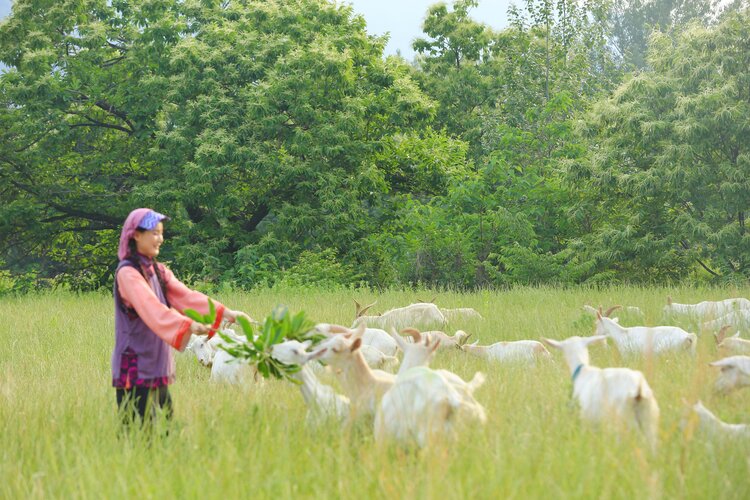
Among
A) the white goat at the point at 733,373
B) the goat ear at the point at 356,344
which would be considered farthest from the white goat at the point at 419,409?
the white goat at the point at 733,373

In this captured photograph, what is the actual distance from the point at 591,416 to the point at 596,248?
18067 millimetres

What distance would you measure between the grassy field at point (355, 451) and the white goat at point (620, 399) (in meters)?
0.10

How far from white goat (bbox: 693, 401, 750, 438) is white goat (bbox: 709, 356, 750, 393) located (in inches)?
39.8

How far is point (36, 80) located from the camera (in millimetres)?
23156

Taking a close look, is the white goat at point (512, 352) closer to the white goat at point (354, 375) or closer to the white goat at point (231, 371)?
the white goat at point (231, 371)

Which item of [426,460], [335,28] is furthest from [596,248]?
[426,460]

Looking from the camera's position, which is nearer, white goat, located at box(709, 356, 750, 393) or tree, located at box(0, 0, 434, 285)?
white goat, located at box(709, 356, 750, 393)

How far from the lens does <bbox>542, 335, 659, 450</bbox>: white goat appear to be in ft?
14.1

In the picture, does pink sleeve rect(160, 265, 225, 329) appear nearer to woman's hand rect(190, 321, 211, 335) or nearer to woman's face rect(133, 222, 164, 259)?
woman's face rect(133, 222, 164, 259)

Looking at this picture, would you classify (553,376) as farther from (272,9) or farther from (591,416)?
(272,9)

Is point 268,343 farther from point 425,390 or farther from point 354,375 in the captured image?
point 425,390

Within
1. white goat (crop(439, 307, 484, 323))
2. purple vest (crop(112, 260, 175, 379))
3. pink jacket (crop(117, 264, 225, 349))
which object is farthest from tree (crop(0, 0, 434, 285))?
pink jacket (crop(117, 264, 225, 349))

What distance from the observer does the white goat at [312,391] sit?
4.91m

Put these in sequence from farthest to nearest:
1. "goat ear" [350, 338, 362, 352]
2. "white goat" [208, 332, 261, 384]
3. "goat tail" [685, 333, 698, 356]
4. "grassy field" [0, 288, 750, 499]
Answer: "goat tail" [685, 333, 698, 356] → "white goat" [208, 332, 261, 384] → "goat ear" [350, 338, 362, 352] → "grassy field" [0, 288, 750, 499]
